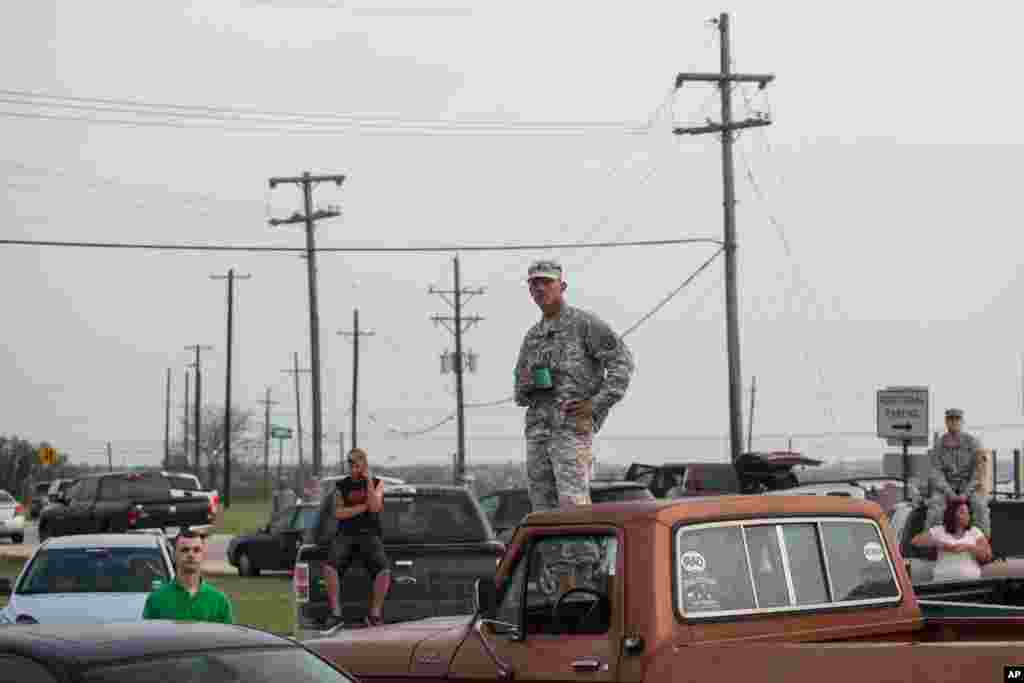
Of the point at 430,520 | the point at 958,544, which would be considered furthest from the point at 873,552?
the point at 430,520

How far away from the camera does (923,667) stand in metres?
6.85

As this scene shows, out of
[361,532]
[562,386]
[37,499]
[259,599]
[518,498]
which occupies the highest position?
[562,386]

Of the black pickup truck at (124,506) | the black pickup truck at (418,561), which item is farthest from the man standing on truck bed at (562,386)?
the black pickup truck at (124,506)

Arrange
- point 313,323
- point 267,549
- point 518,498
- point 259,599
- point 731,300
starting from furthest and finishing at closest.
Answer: point 313,323
point 731,300
point 267,549
point 259,599
point 518,498

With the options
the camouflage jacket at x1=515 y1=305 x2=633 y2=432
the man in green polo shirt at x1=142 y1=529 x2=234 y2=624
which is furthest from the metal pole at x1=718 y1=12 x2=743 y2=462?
the man in green polo shirt at x1=142 y1=529 x2=234 y2=624

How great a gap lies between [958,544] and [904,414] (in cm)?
1396

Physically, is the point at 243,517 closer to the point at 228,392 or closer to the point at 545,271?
the point at 228,392

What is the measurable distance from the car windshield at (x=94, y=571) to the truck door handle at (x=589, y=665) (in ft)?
33.8

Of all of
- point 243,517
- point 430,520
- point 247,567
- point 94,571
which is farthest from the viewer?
point 243,517

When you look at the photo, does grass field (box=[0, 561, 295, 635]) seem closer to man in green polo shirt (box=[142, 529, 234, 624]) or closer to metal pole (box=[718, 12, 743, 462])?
man in green polo shirt (box=[142, 529, 234, 624])

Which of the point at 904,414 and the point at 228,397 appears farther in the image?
the point at 228,397

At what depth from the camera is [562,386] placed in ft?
37.3

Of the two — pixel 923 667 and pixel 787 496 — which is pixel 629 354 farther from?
pixel 923 667

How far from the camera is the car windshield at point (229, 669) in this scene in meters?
7.00
